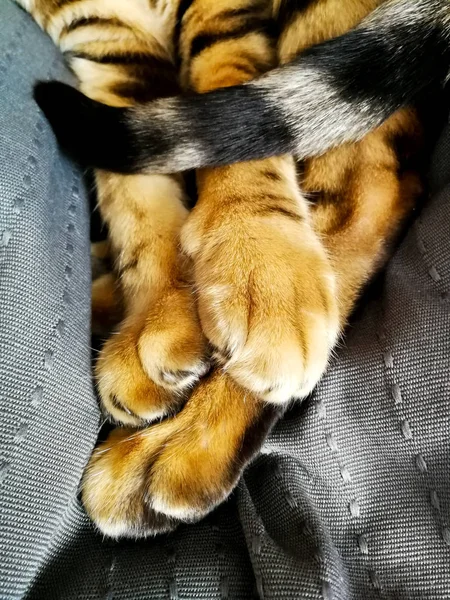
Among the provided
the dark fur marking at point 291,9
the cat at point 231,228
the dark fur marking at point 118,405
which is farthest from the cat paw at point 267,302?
the dark fur marking at point 291,9

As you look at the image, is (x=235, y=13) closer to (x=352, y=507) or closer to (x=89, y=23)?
(x=89, y=23)

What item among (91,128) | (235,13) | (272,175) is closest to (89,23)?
(235,13)

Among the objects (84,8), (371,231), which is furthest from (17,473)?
(84,8)

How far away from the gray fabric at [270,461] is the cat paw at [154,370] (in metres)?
0.03

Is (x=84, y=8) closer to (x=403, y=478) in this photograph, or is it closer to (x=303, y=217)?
(x=303, y=217)

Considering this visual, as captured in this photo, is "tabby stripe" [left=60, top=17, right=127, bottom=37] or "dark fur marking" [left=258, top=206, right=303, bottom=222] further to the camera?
"tabby stripe" [left=60, top=17, right=127, bottom=37]

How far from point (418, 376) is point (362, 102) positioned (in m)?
0.33

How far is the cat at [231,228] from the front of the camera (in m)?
0.54

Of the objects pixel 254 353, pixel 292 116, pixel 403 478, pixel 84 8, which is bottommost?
pixel 403 478

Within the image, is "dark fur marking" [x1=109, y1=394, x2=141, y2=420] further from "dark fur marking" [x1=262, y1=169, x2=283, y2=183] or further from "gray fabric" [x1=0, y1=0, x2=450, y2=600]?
"dark fur marking" [x1=262, y1=169, x2=283, y2=183]

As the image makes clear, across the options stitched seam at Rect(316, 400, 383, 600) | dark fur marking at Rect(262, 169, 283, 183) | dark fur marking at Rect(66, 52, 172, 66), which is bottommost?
stitched seam at Rect(316, 400, 383, 600)

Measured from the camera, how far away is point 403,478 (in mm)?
514

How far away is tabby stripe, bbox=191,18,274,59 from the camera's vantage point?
787 millimetres

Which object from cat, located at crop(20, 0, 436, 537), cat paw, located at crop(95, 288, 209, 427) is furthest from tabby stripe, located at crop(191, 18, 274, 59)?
cat paw, located at crop(95, 288, 209, 427)
